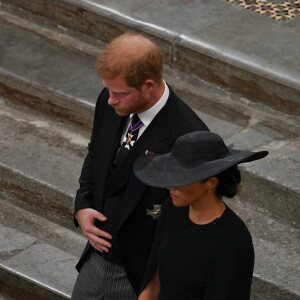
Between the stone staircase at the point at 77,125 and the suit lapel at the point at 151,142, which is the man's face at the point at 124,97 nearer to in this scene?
the suit lapel at the point at 151,142

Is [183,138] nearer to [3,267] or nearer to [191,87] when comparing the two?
[3,267]

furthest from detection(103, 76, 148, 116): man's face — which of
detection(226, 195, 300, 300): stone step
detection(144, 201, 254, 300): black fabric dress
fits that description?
detection(226, 195, 300, 300): stone step

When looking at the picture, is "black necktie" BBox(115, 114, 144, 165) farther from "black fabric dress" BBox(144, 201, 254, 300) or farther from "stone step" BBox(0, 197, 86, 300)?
"stone step" BBox(0, 197, 86, 300)

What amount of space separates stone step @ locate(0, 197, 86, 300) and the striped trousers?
2.77 ft

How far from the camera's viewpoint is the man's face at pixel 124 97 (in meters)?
4.03

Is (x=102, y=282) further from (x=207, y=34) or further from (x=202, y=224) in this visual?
(x=207, y=34)

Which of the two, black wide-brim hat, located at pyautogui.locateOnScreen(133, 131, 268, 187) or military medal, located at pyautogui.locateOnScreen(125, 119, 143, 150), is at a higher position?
black wide-brim hat, located at pyautogui.locateOnScreen(133, 131, 268, 187)

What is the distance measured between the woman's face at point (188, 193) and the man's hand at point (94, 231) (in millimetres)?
652

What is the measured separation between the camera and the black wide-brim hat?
3.71m

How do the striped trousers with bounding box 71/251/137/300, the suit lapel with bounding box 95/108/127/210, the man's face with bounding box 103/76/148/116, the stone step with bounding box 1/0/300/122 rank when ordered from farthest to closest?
the stone step with bounding box 1/0/300/122 < the striped trousers with bounding box 71/251/137/300 < the suit lapel with bounding box 95/108/127/210 < the man's face with bounding box 103/76/148/116

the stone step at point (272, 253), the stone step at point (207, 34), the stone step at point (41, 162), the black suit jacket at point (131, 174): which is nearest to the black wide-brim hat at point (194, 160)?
the black suit jacket at point (131, 174)

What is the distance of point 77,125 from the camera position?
6.40 m

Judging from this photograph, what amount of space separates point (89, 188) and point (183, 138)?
844 millimetres

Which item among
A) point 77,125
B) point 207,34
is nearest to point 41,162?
point 77,125
